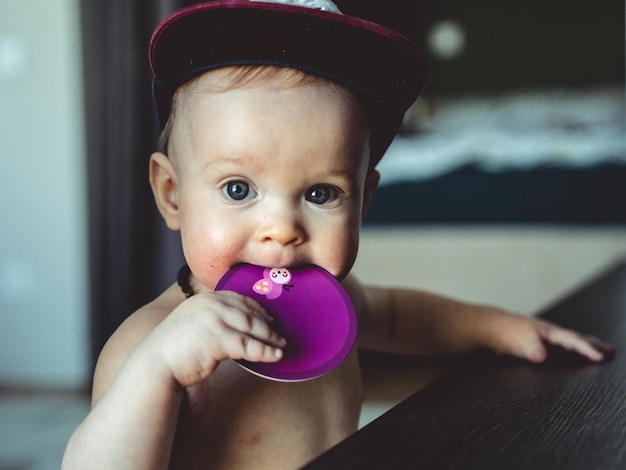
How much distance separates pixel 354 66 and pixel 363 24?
1.9 inches

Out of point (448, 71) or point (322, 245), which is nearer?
point (322, 245)

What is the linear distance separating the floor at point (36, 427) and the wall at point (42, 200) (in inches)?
9.6

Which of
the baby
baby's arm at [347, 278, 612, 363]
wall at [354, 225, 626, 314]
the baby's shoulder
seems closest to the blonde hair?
the baby

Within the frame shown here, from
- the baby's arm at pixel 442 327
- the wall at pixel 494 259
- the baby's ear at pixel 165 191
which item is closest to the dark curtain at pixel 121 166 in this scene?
the wall at pixel 494 259

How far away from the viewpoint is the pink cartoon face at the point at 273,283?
629 mm

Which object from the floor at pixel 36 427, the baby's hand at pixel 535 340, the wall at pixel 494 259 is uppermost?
the baby's hand at pixel 535 340

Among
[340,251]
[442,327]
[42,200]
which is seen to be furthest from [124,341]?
[42,200]

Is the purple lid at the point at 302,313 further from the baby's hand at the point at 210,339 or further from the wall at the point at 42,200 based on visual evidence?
the wall at the point at 42,200

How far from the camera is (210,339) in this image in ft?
1.80

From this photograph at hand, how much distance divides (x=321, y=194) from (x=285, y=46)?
141 millimetres

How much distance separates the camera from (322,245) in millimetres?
662

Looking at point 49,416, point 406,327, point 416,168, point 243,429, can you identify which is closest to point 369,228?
point 416,168

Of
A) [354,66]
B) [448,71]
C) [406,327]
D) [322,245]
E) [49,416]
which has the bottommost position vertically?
[49,416]

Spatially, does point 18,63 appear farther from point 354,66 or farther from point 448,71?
point 354,66
